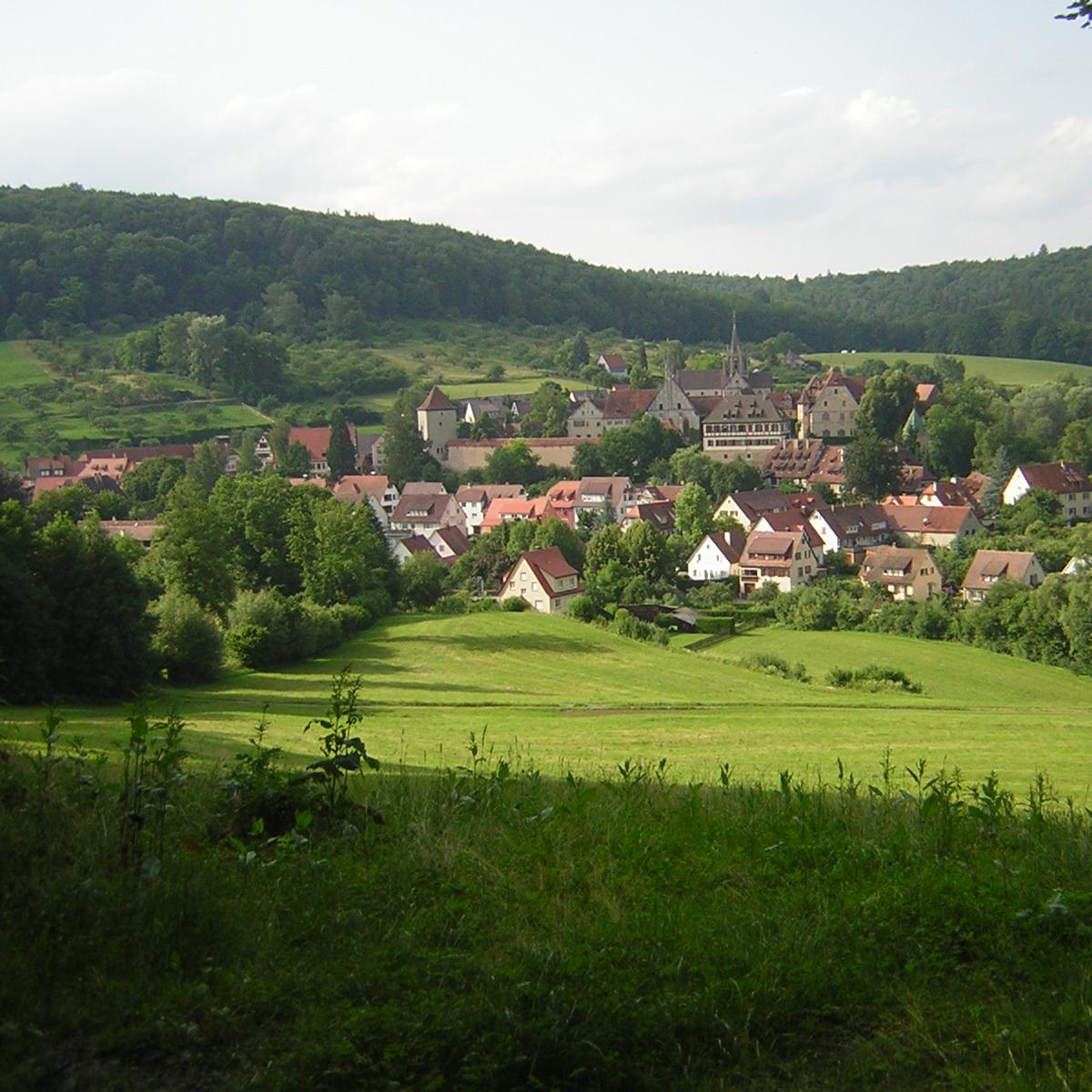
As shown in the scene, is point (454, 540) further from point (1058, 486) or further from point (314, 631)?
point (1058, 486)

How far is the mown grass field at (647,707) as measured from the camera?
711 inches

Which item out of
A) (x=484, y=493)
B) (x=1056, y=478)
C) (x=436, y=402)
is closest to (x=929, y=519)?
(x=1056, y=478)

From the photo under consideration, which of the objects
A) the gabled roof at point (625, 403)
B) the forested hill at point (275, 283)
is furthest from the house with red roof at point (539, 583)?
the forested hill at point (275, 283)

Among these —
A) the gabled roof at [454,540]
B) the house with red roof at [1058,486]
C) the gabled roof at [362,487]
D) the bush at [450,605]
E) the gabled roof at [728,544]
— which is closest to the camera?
the bush at [450,605]

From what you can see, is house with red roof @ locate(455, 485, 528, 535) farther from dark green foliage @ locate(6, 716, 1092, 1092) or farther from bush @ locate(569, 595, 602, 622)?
dark green foliage @ locate(6, 716, 1092, 1092)

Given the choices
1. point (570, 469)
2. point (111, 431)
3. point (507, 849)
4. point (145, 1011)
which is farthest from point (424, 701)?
point (111, 431)

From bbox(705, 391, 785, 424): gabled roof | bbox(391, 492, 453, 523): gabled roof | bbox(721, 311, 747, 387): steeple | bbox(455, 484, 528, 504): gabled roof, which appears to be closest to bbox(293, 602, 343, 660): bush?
bbox(391, 492, 453, 523): gabled roof

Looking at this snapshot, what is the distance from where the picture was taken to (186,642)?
1411 inches

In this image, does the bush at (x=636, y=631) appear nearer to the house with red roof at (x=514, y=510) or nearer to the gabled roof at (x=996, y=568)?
the gabled roof at (x=996, y=568)

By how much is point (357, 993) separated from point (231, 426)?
370 ft

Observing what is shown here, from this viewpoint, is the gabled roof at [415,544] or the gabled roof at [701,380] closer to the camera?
Answer: the gabled roof at [415,544]

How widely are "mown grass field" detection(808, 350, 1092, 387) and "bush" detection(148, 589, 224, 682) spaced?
11237 cm

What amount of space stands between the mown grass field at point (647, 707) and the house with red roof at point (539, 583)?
899 centimetres

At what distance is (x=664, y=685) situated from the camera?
40.7 meters
